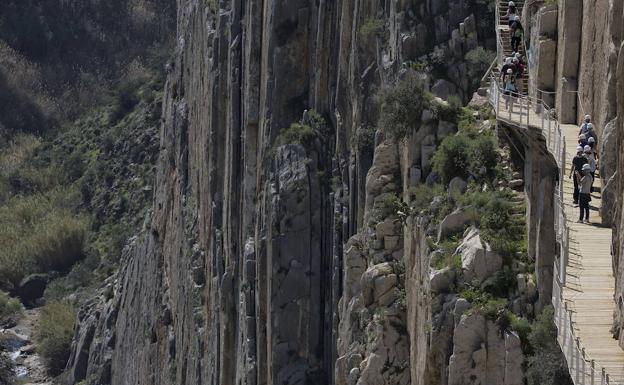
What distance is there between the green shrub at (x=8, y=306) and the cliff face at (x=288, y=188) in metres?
36.3

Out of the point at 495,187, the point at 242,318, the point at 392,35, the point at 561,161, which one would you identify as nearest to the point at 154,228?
the point at 242,318

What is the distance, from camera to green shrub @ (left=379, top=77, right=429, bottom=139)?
41719 mm

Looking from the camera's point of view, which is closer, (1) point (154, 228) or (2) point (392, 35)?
(2) point (392, 35)

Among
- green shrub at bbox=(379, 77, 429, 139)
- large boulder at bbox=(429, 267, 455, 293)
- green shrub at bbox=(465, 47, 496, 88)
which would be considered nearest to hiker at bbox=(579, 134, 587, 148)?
large boulder at bbox=(429, 267, 455, 293)

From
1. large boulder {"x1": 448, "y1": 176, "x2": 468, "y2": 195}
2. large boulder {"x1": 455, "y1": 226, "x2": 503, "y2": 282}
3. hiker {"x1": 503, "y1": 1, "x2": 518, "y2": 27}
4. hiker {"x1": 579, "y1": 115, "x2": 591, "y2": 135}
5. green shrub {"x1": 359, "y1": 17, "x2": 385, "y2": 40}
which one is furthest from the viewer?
green shrub {"x1": 359, "y1": 17, "x2": 385, "y2": 40}

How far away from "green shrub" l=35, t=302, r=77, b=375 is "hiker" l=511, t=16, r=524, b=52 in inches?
3038

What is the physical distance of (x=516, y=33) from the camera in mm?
40531

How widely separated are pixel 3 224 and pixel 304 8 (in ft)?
268

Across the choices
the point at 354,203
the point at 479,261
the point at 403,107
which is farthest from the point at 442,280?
the point at 354,203

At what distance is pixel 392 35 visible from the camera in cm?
4659

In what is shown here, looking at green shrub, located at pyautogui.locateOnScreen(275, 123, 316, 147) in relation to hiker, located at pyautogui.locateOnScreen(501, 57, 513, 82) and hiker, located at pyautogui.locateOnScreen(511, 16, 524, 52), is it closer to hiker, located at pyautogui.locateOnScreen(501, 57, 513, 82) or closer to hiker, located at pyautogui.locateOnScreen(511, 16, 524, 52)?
hiker, located at pyautogui.locateOnScreen(511, 16, 524, 52)

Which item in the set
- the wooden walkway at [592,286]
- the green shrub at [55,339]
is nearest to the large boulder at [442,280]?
the wooden walkway at [592,286]

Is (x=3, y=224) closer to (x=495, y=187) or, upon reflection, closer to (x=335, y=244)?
(x=335, y=244)

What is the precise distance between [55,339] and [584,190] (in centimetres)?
8702
